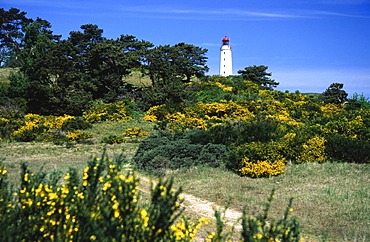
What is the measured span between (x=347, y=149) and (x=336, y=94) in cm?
3145

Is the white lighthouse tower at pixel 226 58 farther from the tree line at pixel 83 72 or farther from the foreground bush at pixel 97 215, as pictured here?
the foreground bush at pixel 97 215

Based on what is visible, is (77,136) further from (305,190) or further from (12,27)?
(12,27)

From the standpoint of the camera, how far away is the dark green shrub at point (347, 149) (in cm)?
1127

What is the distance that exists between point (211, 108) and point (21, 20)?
1425 inches

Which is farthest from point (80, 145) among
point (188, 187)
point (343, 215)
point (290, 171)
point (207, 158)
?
point (343, 215)

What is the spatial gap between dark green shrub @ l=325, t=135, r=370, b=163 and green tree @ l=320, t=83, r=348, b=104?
2959cm

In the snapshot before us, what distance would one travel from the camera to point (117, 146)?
1614cm

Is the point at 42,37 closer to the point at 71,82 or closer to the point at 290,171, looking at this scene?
the point at 71,82

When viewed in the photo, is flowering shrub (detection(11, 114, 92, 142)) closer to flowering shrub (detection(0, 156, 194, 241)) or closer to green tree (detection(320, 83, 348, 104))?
flowering shrub (detection(0, 156, 194, 241))

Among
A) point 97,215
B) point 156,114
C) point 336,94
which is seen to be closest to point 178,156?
point 97,215

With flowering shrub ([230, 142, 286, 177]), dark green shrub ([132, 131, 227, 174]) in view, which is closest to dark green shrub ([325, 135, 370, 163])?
flowering shrub ([230, 142, 286, 177])

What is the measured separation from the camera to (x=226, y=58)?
65312 millimetres

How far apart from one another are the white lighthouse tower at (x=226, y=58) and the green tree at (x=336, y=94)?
88.8 ft

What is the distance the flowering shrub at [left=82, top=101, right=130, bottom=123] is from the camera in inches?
931
